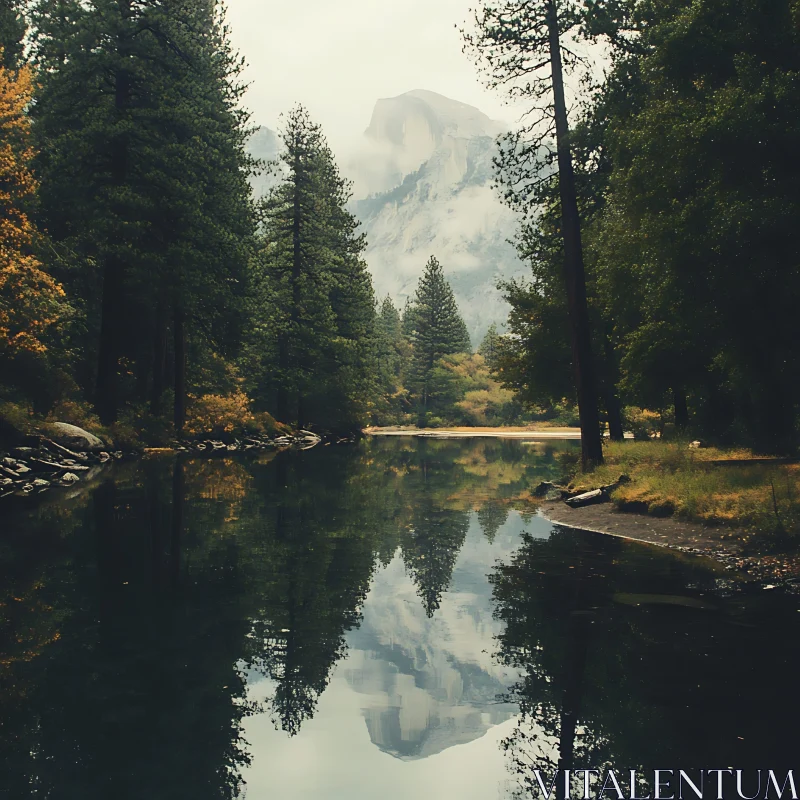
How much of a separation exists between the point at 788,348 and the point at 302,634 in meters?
12.5

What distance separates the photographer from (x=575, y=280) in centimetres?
2081

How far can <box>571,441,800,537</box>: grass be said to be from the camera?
1203 cm

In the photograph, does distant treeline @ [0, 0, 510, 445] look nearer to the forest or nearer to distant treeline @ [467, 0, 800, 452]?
the forest

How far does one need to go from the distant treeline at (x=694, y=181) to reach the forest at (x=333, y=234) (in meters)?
0.06

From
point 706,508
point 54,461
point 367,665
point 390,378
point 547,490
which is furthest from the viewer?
point 390,378

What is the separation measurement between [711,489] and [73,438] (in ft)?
72.3

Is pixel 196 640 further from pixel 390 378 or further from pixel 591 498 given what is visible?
pixel 390 378

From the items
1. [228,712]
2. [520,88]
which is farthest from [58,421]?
[228,712]

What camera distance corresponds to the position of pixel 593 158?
74.0ft

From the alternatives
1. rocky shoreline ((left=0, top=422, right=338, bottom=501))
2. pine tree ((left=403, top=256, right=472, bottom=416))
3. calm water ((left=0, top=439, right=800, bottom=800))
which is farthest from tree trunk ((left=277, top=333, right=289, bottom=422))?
pine tree ((left=403, top=256, right=472, bottom=416))

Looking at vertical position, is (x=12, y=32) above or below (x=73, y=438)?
above

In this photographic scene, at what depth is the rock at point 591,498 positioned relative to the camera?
56.7 ft

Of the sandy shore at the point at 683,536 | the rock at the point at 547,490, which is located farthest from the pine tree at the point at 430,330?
the sandy shore at the point at 683,536

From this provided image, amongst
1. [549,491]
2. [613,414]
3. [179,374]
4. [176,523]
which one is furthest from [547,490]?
[179,374]
